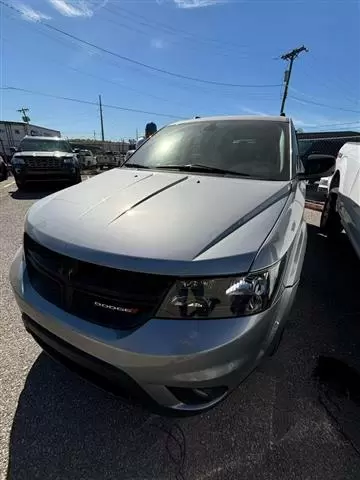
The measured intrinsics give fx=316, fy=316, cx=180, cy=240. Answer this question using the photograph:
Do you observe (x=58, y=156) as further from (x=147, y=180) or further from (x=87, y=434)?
(x=87, y=434)

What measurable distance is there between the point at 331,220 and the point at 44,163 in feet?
25.8

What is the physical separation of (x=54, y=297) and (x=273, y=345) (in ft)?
3.95

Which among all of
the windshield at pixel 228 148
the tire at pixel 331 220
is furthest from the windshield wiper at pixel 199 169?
the tire at pixel 331 220

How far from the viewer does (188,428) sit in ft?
5.89

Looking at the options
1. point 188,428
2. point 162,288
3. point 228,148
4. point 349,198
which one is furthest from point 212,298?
point 349,198

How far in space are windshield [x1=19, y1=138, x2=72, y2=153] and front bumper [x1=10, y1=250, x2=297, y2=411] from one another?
9.94m

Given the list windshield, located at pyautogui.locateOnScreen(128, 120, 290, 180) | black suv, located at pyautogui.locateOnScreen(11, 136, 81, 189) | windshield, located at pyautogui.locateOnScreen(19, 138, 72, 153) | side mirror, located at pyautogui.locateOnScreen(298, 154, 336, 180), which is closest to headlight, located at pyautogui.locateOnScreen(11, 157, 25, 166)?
black suv, located at pyautogui.locateOnScreen(11, 136, 81, 189)

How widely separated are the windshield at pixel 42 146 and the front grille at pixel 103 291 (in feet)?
31.9

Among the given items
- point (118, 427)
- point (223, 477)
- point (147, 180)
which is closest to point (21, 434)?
point (118, 427)

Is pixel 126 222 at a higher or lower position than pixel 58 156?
higher

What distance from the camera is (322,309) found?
3.20m

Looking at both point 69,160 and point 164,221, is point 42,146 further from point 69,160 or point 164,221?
point 164,221

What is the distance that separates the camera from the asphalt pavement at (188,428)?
1.58 metres

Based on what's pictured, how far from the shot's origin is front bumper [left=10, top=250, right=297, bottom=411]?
136cm
